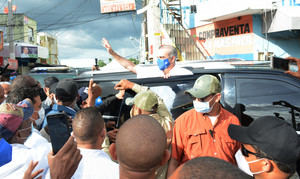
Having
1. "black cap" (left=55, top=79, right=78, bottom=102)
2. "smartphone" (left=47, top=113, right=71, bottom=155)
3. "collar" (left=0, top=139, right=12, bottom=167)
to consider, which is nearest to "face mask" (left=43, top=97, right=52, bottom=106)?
"black cap" (left=55, top=79, right=78, bottom=102)

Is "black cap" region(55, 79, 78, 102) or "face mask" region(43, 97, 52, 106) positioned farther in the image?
"face mask" region(43, 97, 52, 106)

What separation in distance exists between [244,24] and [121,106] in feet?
33.5

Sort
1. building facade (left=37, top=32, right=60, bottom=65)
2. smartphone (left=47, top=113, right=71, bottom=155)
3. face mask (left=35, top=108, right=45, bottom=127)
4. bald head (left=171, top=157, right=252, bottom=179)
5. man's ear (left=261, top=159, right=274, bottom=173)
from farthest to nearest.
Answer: building facade (left=37, top=32, right=60, bottom=65), face mask (left=35, top=108, right=45, bottom=127), man's ear (left=261, top=159, right=274, bottom=173), smartphone (left=47, top=113, right=71, bottom=155), bald head (left=171, top=157, right=252, bottom=179)

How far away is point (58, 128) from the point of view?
3.39 feet

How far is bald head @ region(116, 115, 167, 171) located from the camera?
1120 millimetres

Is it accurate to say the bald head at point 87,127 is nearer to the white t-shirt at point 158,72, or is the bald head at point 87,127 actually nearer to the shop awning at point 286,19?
the white t-shirt at point 158,72

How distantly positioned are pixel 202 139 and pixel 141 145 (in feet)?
4.07

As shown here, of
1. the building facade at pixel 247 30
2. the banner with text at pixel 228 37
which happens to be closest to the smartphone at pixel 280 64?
the building facade at pixel 247 30

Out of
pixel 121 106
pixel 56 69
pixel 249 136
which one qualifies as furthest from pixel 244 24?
pixel 249 136

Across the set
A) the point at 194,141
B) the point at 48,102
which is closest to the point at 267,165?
the point at 194,141

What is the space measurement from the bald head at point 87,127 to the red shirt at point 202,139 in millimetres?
829

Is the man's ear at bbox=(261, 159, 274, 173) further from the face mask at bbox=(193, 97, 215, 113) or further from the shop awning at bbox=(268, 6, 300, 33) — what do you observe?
the shop awning at bbox=(268, 6, 300, 33)

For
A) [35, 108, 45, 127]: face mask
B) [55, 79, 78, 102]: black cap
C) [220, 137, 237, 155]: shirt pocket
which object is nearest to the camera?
[220, 137, 237, 155]: shirt pocket

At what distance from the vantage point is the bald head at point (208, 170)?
759 millimetres
